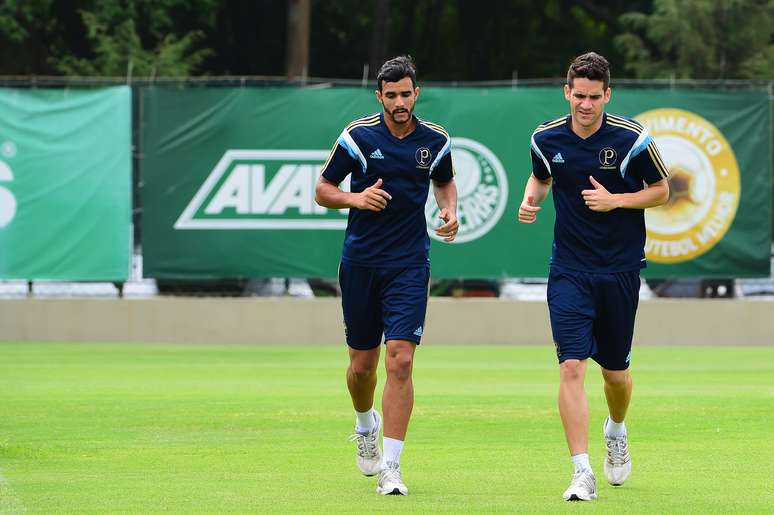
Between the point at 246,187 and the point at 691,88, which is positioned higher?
the point at 691,88

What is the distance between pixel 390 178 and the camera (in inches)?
351

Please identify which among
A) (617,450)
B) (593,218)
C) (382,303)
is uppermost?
(593,218)

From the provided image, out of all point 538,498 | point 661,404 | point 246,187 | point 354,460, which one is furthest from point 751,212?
point 538,498

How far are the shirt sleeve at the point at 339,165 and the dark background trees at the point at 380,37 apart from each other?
16685mm

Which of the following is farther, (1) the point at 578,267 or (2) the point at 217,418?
(2) the point at 217,418

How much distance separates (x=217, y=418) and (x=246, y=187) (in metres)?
8.75

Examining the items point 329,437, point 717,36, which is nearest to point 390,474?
point 329,437

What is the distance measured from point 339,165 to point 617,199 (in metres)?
1.51

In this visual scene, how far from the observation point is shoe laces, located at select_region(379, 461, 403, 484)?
28.1 feet

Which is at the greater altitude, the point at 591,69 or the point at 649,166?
the point at 591,69

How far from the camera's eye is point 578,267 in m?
8.70

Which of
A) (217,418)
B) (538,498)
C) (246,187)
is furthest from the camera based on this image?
(246,187)

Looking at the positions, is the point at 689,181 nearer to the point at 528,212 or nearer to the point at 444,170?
the point at 444,170

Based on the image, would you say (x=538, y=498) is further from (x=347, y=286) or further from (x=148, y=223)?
(x=148, y=223)
